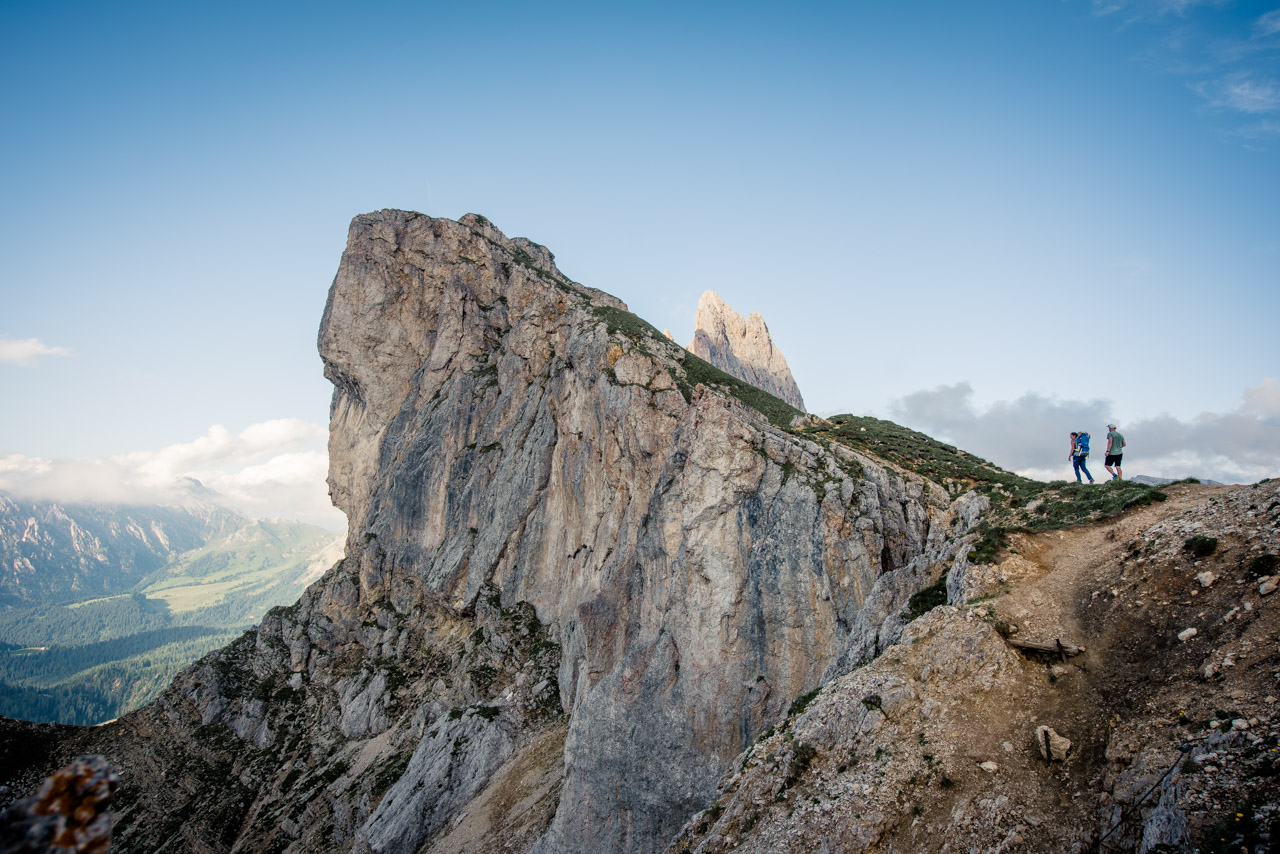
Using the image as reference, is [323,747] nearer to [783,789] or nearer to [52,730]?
[52,730]

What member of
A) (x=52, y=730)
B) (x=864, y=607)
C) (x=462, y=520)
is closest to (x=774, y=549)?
(x=864, y=607)

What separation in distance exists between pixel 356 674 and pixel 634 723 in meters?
48.8

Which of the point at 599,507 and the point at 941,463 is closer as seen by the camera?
the point at 941,463

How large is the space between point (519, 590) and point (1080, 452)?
168 ft

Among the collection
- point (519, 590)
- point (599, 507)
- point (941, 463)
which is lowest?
point (519, 590)

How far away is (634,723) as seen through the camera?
34281mm

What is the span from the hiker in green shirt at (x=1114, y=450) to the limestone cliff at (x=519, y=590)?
6.45 meters

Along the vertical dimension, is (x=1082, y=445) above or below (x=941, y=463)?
above

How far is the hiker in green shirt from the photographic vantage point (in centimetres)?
2556

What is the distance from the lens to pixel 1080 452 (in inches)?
1059

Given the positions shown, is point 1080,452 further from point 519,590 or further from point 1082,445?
point 519,590

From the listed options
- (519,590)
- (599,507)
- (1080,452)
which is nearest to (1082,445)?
(1080,452)

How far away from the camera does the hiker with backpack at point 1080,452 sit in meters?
26.8

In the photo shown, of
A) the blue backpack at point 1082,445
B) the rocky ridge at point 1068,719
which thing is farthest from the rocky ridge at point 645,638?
Result: the blue backpack at point 1082,445
